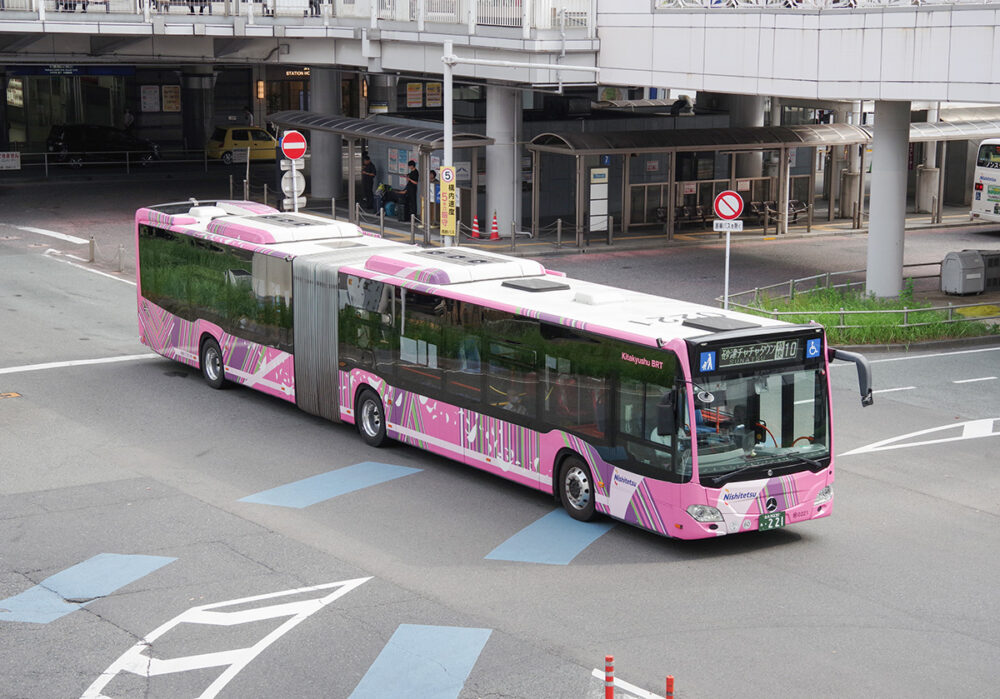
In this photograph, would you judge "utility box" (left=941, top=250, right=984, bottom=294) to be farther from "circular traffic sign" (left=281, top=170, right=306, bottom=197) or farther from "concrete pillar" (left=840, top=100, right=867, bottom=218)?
"circular traffic sign" (left=281, top=170, right=306, bottom=197)

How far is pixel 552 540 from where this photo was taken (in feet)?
48.3

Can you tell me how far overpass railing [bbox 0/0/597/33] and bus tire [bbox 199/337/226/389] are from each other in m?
14.8

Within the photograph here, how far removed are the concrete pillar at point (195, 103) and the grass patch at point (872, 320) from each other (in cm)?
3933

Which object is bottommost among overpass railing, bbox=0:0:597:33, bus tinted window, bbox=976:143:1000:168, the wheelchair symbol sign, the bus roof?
the wheelchair symbol sign

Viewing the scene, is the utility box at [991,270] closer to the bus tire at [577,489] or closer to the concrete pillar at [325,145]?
the bus tire at [577,489]

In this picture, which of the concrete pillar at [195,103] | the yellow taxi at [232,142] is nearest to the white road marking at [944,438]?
the yellow taxi at [232,142]

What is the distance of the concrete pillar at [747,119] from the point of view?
42.1m

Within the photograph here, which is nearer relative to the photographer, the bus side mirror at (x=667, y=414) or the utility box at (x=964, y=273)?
the bus side mirror at (x=667, y=414)

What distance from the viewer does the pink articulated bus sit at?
1405cm

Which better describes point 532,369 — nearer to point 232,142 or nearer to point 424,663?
point 424,663

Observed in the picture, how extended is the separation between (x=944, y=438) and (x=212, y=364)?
37.2ft

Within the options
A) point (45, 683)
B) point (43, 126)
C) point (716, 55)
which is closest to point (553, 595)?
point (45, 683)

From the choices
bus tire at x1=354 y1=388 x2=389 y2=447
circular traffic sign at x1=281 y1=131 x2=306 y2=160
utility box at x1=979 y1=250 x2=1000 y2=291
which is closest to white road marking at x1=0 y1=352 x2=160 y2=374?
circular traffic sign at x1=281 y1=131 x2=306 y2=160

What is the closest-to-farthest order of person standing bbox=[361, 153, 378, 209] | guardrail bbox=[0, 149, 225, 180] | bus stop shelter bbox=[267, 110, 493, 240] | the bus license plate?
1. the bus license plate
2. bus stop shelter bbox=[267, 110, 493, 240]
3. person standing bbox=[361, 153, 378, 209]
4. guardrail bbox=[0, 149, 225, 180]
